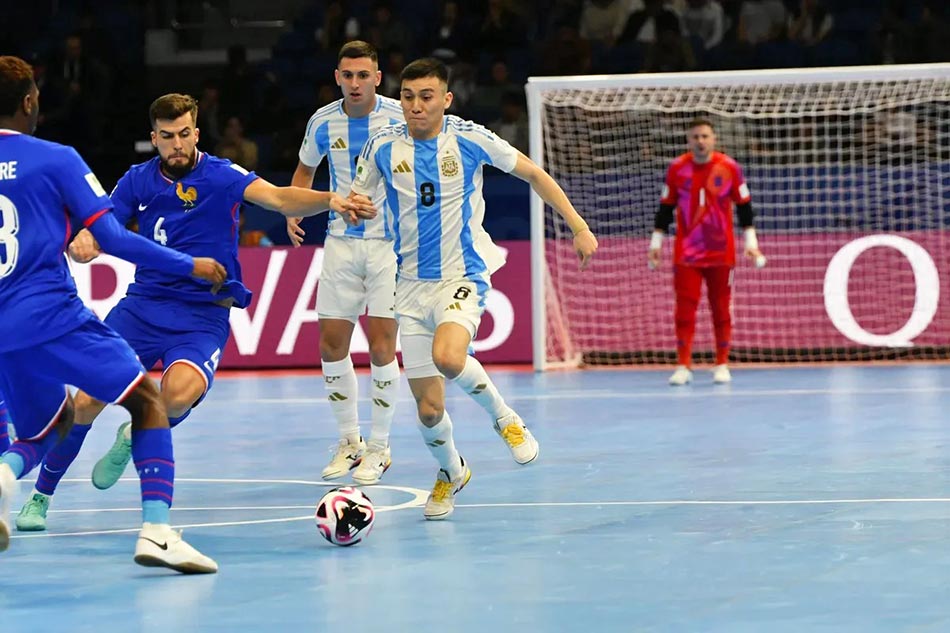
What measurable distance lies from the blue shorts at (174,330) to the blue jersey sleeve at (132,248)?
3.75 feet

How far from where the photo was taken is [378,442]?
27.2 ft

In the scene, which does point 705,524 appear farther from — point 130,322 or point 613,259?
point 613,259

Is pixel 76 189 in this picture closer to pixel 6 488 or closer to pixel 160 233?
pixel 6 488

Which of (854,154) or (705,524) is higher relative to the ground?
(854,154)

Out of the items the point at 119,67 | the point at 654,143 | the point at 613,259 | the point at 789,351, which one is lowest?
the point at 789,351

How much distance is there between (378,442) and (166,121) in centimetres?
216

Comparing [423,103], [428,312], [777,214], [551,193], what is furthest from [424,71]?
[777,214]

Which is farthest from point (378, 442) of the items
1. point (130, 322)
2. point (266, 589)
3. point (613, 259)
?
point (613, 259)

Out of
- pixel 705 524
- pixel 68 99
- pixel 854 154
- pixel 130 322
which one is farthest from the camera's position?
pixel 68 99

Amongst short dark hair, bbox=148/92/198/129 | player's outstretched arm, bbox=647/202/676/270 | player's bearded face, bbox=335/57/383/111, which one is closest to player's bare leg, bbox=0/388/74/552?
short dark hair, bbox=148/92/198/129

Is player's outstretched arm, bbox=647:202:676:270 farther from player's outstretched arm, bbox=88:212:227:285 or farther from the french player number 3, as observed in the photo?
the french player number 3

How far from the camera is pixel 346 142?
8.52 m

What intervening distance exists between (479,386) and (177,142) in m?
1.76

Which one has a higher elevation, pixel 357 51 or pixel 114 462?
pixel 357 51
